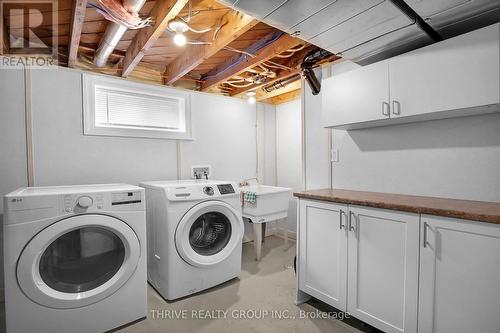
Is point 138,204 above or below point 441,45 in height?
below

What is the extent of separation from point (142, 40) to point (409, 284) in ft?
7.98

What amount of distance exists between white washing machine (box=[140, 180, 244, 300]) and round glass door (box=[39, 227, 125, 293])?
0.38m

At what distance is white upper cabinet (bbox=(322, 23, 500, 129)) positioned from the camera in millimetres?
1259

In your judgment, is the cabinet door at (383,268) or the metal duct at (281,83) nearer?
the cabinet door at (383,268)

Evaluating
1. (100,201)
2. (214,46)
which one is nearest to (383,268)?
(100,201)

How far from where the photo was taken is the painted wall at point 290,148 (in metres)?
3.52

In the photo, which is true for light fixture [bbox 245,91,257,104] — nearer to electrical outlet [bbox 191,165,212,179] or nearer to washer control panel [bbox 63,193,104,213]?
electrical outlet [bbox 191,165,212,179]

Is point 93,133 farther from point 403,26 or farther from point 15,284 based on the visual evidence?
point 403,26

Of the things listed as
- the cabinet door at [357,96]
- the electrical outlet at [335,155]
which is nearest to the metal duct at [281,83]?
the cabinet door at [357,96]

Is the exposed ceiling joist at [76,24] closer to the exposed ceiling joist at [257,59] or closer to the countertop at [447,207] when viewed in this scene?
the exposed ceiling joist at [257,59]

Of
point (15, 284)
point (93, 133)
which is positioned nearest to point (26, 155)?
point (93, 133)

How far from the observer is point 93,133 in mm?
2334

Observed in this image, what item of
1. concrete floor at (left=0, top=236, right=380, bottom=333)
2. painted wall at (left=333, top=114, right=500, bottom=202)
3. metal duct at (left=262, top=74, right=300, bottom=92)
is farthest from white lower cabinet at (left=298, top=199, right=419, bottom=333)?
metal duct at (left=262, top=74, right=300, bottom=92)

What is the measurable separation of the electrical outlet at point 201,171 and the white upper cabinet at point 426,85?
5.46 ft
